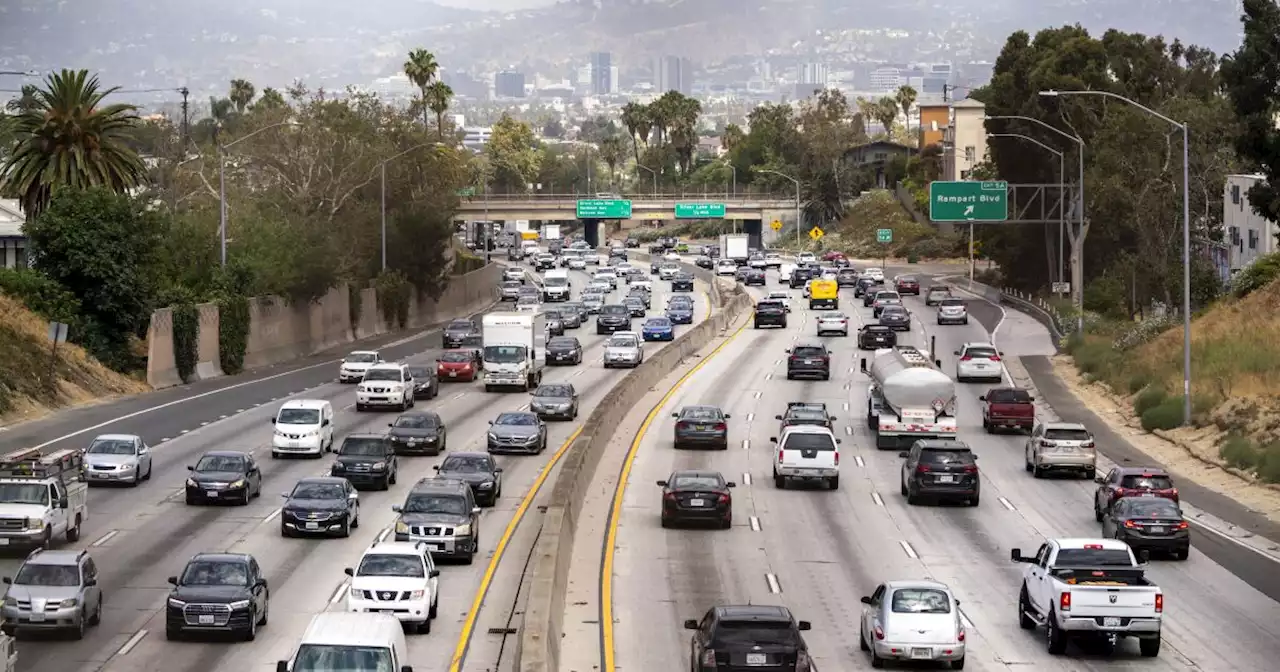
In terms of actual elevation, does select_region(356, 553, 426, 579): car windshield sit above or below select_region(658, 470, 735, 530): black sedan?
above

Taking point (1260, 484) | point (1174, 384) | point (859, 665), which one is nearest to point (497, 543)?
point (859, 665)

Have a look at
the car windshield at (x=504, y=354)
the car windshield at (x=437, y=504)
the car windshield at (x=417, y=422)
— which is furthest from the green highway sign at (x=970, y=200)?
the car windshield at (x=437, y=504)

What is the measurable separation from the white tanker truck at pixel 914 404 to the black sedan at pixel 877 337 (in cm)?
3065

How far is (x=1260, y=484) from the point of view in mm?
49375

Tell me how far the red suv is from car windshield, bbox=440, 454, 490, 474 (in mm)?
14368

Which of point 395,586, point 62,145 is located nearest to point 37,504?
point 395,586

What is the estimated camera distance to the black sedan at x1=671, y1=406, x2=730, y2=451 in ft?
185

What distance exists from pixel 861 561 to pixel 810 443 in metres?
11.4

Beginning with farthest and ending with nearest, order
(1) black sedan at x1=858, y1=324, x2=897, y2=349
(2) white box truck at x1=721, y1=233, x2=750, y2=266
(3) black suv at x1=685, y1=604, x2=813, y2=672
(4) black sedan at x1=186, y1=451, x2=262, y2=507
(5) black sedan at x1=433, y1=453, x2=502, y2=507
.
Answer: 1. (2) white box truck at x1=721, y1=233, x2=750, y2=266
2. (1) black sedan at x1=858, y1=324, x2=897, y2=349
3. (5) black sedan at x1=433, y1=453, x2=502, y2=507
4. (4) black sedan at x1=186, y1=451, x2=262, y2=507
5. (3) black suv at x1=685, y1=604, x2=813, y2=672

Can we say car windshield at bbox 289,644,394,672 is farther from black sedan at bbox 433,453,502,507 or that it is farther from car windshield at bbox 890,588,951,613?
black sedan at bbox 433,453,502,507

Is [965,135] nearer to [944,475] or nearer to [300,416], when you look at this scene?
[300,416]

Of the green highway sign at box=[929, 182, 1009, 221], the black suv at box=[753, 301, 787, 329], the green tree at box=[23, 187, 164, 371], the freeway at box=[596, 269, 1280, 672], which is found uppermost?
the green highway sign at box=[929, 182, 1009, 221]

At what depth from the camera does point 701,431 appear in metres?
56.2

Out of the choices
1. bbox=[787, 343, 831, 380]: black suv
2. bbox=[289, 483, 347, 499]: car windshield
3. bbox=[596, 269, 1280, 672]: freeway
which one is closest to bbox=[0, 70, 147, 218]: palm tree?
bbox=[787, 343, 831, 380]: black suv
